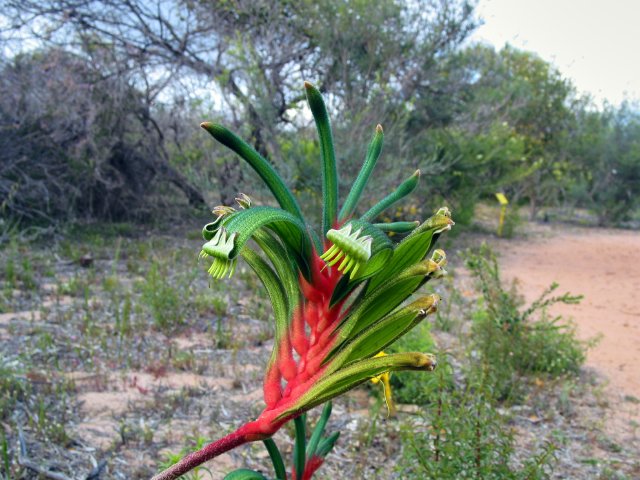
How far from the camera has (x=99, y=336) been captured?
11.7 feet

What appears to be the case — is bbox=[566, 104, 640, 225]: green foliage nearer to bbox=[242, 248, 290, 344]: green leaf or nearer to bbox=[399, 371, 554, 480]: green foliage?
bbox=[399, 371, 554, 480]: green foliage

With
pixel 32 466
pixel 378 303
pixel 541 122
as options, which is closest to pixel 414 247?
pixel 378 303

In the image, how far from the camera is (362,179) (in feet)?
2.31

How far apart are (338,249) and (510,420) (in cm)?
282

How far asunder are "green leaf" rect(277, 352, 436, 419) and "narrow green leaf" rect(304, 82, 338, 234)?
194 mm

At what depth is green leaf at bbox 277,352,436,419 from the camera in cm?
55

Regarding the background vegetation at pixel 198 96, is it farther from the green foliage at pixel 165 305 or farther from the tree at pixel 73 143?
the green foliage at pixel 165 305

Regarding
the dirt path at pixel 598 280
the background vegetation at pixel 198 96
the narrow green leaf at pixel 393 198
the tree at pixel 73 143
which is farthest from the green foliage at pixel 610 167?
the narrow green leaf at pixel 393 198

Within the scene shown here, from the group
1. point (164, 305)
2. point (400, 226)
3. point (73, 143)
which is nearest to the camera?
point (400, 226)

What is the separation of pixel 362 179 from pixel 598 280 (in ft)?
25.7

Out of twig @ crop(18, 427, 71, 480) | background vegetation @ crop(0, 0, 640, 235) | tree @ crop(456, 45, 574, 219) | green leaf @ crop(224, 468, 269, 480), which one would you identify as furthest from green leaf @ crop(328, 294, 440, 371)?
tree @ crop(456, 45, 574, 219)

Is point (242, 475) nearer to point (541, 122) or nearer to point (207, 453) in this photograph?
point (207, 453)

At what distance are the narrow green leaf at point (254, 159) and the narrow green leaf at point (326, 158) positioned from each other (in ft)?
0.14

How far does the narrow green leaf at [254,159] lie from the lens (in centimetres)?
57
